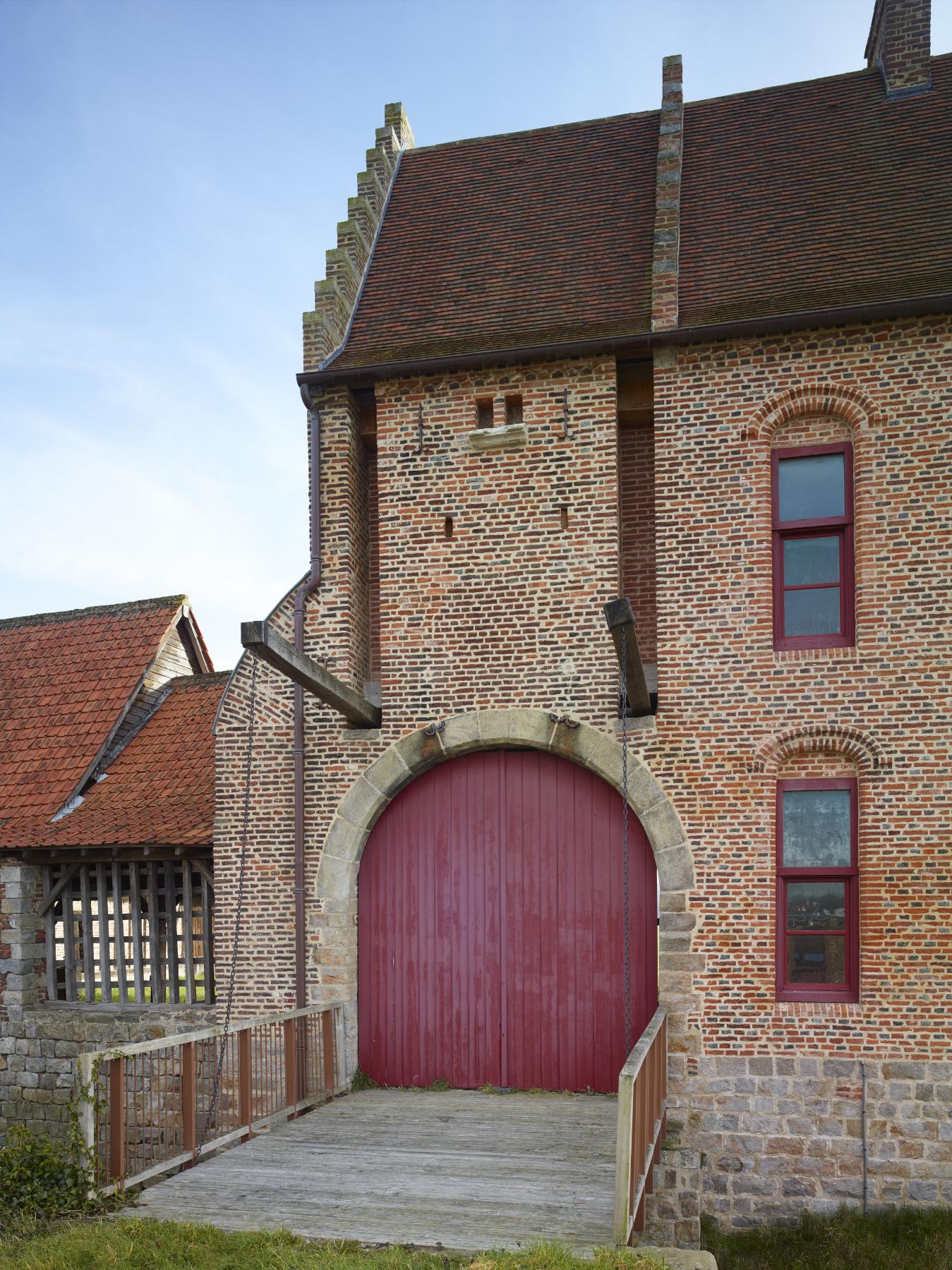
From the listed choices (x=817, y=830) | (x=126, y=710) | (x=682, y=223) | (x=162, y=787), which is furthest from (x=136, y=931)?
(x=682, y=223)

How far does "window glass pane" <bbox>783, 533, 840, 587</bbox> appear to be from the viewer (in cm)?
940

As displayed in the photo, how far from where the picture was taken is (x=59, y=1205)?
6871 mm

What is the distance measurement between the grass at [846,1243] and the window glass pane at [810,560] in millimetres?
5096

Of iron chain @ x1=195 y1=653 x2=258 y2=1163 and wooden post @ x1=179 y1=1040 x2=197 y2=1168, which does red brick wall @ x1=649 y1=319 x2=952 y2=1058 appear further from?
wooden post @ x1=179 y1=1040 x2=197 y2=1168

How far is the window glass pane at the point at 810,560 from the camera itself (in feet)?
30.8

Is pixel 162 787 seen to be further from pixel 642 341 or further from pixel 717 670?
pixel 642 341

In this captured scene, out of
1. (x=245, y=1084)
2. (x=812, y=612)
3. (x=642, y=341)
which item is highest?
(x=642, y=341)

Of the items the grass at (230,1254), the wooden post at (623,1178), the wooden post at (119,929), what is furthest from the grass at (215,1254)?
the wooden post at (119,929)

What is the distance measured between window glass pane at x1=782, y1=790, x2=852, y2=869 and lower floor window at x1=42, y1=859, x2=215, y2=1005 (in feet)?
19.4

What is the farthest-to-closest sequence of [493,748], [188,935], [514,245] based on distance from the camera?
[514,245] < [188,935] < [493,748]

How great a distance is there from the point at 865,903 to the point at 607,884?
7.22 feet

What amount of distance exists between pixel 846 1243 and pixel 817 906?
8.15ft

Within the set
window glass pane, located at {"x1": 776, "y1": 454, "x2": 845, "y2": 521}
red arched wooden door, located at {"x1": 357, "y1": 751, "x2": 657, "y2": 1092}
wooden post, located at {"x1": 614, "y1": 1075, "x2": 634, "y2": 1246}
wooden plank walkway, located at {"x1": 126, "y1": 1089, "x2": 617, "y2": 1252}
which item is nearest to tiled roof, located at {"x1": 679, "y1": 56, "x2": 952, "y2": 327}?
window glass pane, located at {"x1": 776, "y1": 454, "x2": 845, "y2": 521}

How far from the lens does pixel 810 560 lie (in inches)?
372
